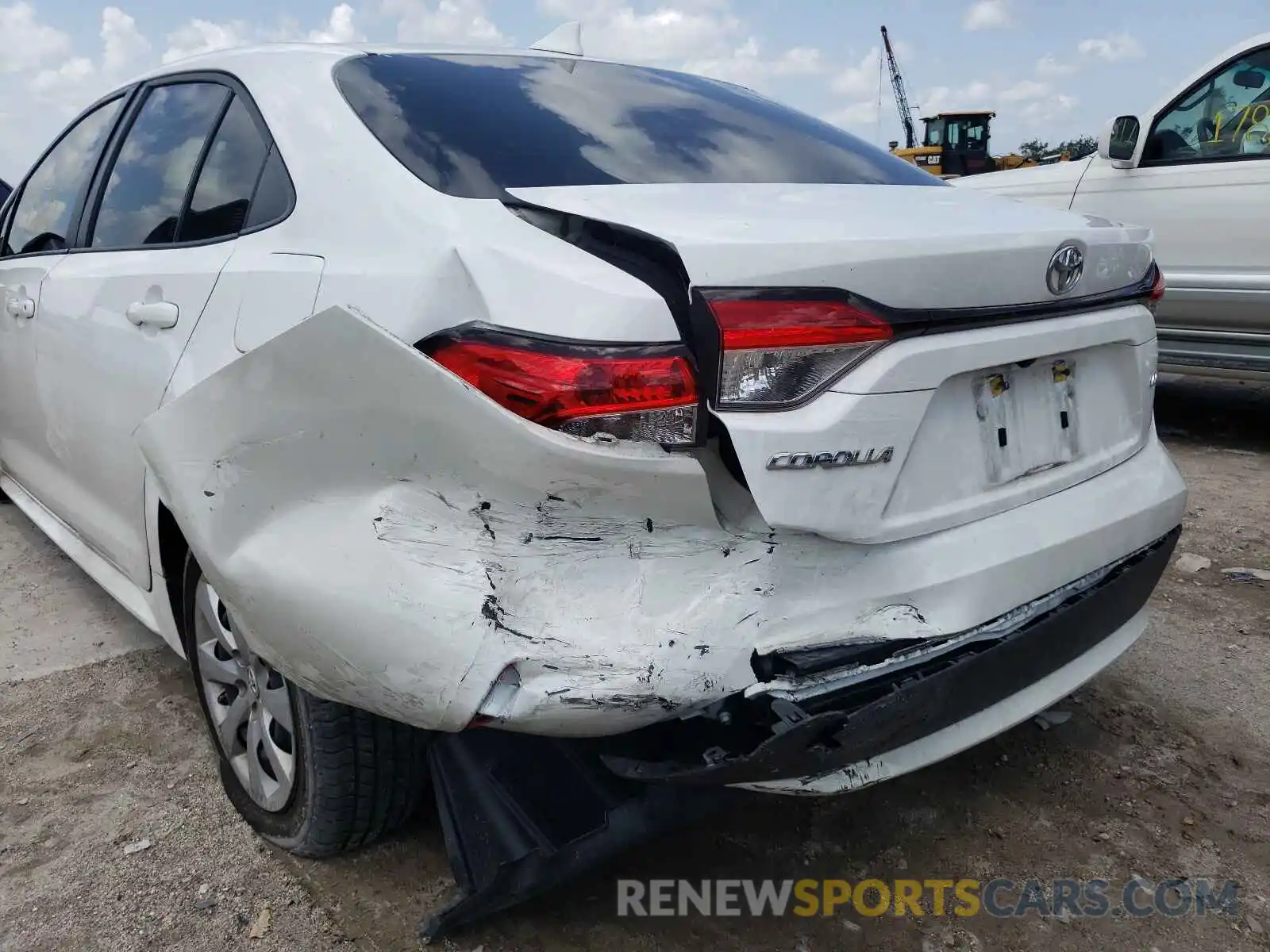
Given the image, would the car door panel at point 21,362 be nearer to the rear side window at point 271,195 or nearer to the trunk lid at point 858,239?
the rear side window at point 271,195

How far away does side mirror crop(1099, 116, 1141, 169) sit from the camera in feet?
15.9

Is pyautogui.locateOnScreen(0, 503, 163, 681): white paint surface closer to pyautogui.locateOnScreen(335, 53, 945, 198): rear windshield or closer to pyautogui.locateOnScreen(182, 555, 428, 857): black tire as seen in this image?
pyautogui.locateOnScreen(182, 555, 428, 857): black tire

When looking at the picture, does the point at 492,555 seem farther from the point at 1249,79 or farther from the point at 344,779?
the point at 1249,79

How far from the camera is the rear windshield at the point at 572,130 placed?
180 centimetres

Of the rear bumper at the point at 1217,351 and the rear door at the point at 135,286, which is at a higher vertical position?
the rear door at the point at 135,286

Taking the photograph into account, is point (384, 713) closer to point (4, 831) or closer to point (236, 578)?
point (236, 578)

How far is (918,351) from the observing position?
5.11 feet

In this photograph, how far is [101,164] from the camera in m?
2.90

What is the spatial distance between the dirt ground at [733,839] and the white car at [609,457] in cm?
17

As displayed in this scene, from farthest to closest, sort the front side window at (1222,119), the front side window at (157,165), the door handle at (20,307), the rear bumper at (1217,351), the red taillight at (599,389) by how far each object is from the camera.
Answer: the rear bumper at (1217,351), the front side window at (1222,119), the door handle at (20,307), the front side window at (157,165), the red taillight at (599,389)

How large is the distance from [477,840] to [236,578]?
611 mm

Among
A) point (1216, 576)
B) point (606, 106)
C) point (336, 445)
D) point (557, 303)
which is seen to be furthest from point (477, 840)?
point (1216, 576)

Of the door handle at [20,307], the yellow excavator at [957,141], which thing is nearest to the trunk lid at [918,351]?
the door handle at [20,307]

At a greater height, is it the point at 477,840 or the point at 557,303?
the point at 557,303
